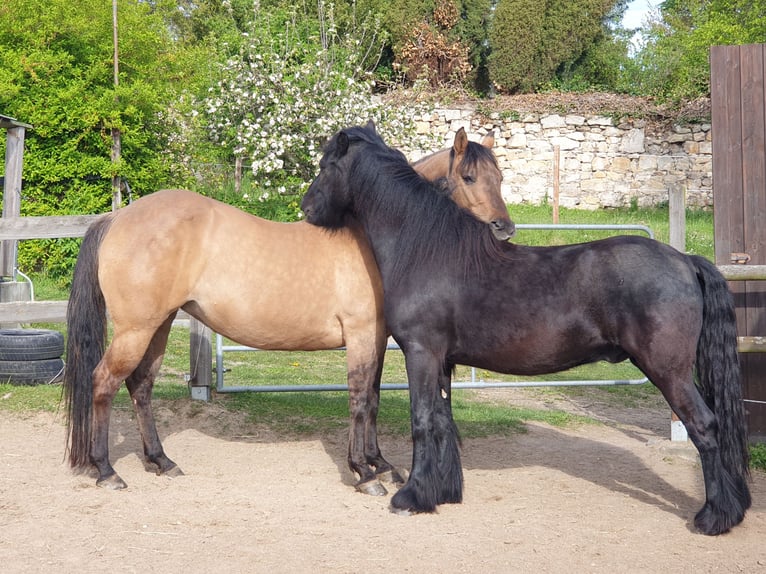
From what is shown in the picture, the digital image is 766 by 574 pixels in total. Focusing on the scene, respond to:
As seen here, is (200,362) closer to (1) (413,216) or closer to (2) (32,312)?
(2) (32,312)

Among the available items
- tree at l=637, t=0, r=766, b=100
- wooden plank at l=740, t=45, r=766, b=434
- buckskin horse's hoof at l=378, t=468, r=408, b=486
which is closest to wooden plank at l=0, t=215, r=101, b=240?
buckskin horse's hoof at l=378, t=468, r=408, b=486

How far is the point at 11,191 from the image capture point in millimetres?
8766

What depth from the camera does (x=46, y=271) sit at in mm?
11875

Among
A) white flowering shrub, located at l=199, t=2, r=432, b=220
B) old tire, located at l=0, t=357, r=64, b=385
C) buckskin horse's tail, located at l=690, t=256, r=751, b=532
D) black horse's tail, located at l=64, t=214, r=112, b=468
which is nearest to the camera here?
buckskin horse's tail, located at l=690, t=256, r=751, b=532

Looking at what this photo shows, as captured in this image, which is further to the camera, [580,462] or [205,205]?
[580,462]

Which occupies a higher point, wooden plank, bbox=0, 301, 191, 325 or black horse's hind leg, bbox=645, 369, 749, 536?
wooden plank, bbox=0, 301, 191, 325

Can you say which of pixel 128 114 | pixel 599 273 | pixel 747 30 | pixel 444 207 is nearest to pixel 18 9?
pixel 128 114

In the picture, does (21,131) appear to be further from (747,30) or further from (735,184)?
(747,30)

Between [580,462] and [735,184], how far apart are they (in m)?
2.34

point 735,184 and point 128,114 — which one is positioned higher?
point 128,114

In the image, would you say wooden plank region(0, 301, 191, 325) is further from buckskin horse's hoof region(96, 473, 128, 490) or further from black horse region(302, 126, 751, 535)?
black horse region(302, 126, 751, 535)

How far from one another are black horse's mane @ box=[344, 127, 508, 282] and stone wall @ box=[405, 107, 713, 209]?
42.5 feet

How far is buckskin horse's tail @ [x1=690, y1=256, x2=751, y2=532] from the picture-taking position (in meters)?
3.94

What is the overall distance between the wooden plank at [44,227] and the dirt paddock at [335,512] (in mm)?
1617
